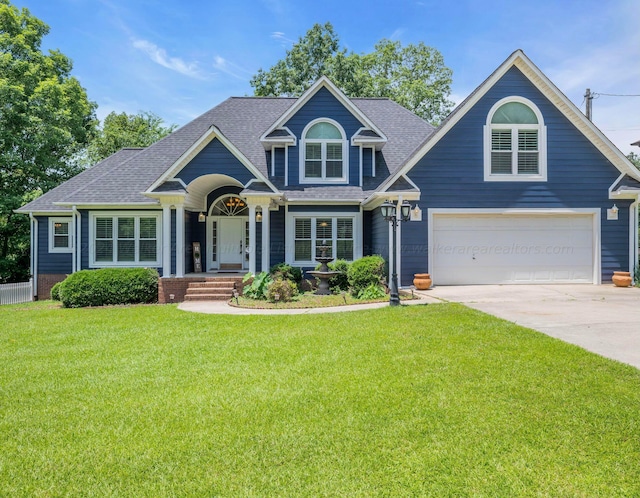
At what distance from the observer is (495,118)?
1311cm

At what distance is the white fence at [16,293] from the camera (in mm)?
13914

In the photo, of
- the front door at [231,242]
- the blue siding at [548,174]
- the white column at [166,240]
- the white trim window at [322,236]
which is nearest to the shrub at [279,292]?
the white trim window at [322,236]

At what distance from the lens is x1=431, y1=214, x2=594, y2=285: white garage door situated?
43.3 feet

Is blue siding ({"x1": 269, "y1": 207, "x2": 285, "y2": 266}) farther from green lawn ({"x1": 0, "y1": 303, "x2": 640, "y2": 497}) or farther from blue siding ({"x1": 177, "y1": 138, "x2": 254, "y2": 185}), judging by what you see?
green lawn ({"x1": 0, "y1": 303, "x2": 640, "y2": 497})

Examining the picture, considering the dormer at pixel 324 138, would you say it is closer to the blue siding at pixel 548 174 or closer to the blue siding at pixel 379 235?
the blue siding at pixel 379 235

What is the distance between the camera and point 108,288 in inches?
472

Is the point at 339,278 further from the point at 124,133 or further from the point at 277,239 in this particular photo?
the point at 124,133

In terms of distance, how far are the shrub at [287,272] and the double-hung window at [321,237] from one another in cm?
86

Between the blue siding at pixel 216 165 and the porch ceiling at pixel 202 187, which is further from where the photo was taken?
the porch ceiling at pixel 202 187

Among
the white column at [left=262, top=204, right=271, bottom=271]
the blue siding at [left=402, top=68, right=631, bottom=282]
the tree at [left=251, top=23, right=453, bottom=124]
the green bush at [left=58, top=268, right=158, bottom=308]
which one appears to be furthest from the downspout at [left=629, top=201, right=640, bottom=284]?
the tree at [left=251, top=23, right=453, bottom=124]

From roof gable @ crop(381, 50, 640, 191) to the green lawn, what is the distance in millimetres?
7683

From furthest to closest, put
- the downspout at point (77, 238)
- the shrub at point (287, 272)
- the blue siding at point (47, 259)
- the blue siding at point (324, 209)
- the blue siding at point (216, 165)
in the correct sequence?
1. the blue siding at point (47, 259)
2. the blue siding at point (324, 209)
3. the downspout at point (77, 238)
4. the blue siding at point (216, 165)
5. the shrub at point (287, 272)

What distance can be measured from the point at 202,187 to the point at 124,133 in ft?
74.9

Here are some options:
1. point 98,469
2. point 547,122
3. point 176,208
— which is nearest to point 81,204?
point 176,208
